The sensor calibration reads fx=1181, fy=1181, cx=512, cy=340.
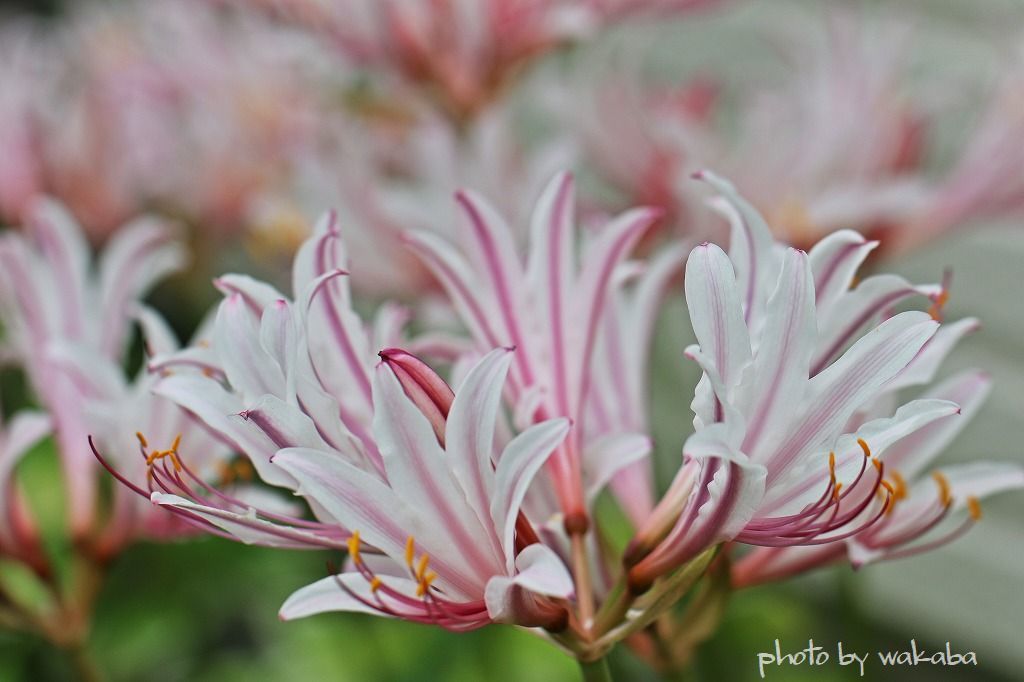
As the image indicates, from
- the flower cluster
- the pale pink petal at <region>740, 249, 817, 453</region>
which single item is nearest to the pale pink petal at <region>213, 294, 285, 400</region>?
the flower cluster

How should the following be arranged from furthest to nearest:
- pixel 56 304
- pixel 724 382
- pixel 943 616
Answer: pixel 943 616 → pixel 56 304 → pixel 724 382

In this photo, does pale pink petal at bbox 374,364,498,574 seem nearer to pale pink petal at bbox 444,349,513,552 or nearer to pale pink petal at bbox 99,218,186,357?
pale pink petal at bbox 444,349,513,552

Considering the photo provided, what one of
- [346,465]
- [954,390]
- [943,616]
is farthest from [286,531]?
[943,616]

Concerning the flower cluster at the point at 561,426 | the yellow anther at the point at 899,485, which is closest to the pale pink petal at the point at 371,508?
the flower cluster at the point at 561,426

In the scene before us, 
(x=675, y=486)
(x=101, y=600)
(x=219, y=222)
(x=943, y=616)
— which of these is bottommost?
(x=943, y=616)

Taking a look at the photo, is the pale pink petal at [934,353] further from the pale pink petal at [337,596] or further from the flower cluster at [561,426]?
the pale pink petal at [337,596]

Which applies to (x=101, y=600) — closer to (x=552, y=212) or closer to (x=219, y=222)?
(x=219, y=222)
